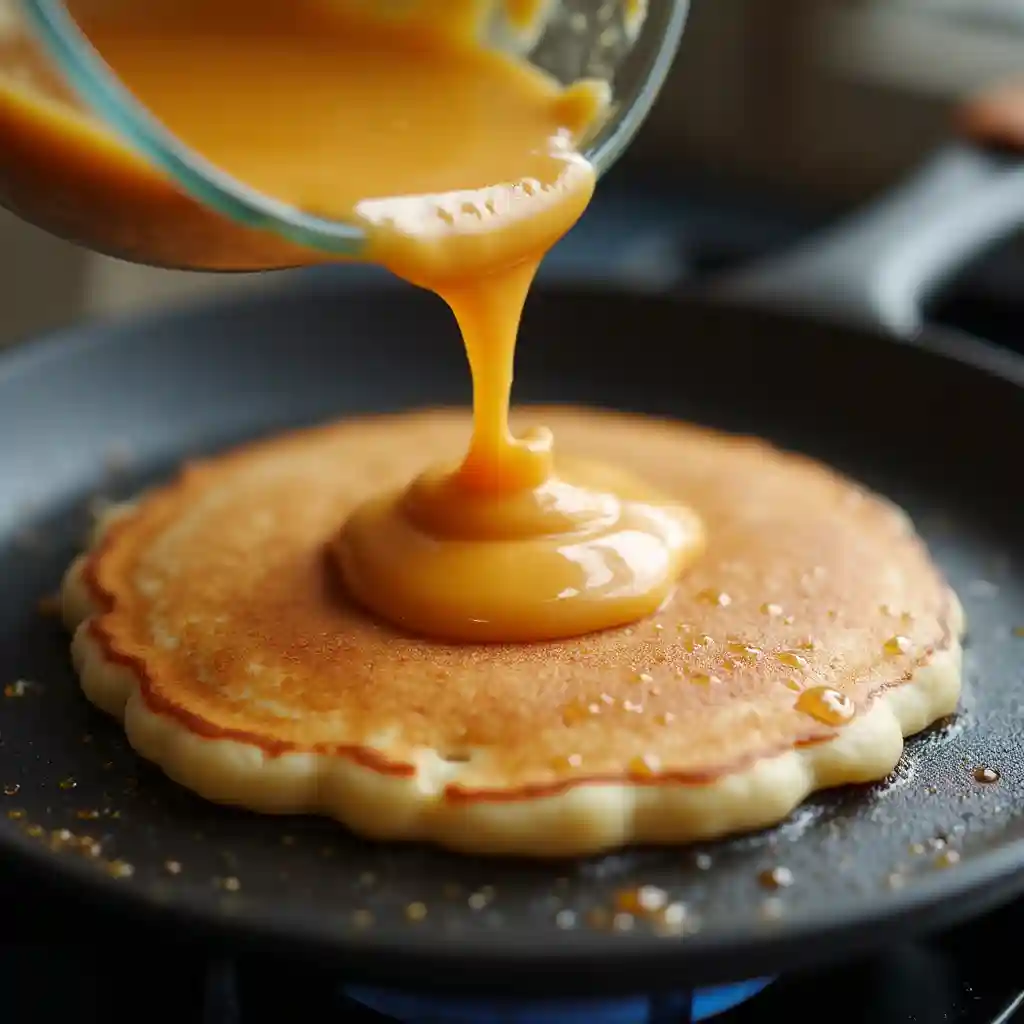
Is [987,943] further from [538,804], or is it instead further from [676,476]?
[676,476]

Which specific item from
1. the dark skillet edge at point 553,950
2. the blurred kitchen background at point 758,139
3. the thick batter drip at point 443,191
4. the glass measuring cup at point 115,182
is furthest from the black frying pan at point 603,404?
the blurred kitchen background at point 758,139

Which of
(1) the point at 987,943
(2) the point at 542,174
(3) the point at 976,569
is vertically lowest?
(1) the point at 987,943

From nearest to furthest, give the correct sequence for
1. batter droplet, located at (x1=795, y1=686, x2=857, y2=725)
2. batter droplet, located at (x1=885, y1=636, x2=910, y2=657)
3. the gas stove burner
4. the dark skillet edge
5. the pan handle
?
the dark skillet edge, the gas stove burner, batter droplet, located at (x1=795, y1=686, x2=857, y2=725), batter droplet, located at (x1=885, y1=636, x2=910, y2=657), the pan handle

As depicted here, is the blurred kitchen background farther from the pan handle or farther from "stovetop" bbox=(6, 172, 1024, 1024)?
"stovetop" bbox=(6, 172, 1024, 1024)

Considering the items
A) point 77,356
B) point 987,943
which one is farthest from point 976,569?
point 77,356

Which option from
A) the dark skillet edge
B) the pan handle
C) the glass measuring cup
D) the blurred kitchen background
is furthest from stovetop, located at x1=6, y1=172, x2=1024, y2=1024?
the blurred kitchen background

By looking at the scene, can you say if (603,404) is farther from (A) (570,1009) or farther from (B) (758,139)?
(B) (758,139)
